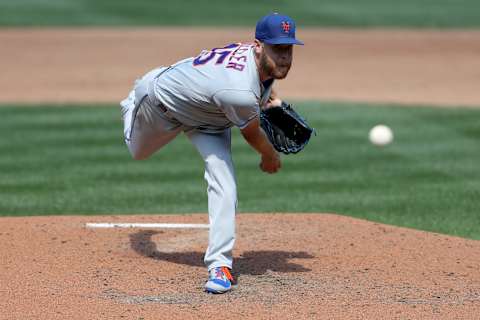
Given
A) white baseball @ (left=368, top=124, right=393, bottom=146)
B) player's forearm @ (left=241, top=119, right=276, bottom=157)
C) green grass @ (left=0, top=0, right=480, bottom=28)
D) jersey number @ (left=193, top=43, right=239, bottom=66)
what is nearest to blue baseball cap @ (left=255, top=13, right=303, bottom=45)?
jersey number @ (left=193, top=43, right=239, bottom=66)

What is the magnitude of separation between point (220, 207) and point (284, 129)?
780 mm

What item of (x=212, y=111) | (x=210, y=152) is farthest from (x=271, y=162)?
(x=212, y=111)

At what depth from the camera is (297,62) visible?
18.9 meters

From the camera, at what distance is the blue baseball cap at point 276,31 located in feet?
18.8

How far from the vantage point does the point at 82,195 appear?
30.3 ft

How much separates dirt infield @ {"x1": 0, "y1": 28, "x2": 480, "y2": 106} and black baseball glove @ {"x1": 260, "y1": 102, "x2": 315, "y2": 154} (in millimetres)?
8124

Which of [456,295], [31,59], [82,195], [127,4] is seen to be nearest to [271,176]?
[82,195]

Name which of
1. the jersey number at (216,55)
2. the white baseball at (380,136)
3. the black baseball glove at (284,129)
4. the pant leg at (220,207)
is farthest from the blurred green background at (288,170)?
the jersey number at (216,55)

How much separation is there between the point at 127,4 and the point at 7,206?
56.6 feet

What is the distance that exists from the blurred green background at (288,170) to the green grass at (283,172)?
11 mm

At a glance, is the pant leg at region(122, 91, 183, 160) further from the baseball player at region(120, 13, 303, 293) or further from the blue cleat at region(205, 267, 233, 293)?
the blue cleat at region(205, 267, 233, 293)

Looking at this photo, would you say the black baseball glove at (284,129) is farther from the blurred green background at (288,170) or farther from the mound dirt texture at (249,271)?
the blurred green background at (288,170)

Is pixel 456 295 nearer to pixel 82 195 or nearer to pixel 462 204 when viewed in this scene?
pixel 462 204

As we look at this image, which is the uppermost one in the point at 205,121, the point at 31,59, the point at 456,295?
the point at 205,121
